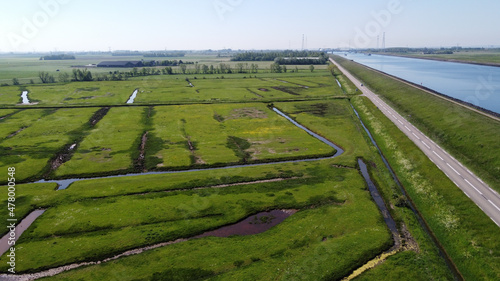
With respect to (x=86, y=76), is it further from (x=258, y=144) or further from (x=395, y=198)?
(x=395, y=198)

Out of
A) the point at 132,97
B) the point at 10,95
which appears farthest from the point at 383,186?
the point at 10,95

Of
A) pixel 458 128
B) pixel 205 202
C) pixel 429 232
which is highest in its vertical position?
pixel 458 128

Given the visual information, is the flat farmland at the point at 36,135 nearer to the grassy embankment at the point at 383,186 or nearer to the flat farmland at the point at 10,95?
the flat farmland at the point at 10,95

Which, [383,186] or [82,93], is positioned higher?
[82,93]

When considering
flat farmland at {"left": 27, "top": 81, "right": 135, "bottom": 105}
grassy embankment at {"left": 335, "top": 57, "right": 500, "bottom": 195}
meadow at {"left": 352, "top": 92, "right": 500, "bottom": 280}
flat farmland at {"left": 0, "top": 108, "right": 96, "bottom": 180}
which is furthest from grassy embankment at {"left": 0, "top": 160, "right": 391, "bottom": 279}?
flat farmland at {"left": 27, "top": 81, "right": 135, "bottom": 105}

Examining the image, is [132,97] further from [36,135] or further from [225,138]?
[225,138]

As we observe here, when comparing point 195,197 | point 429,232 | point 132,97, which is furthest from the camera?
point 132,97
